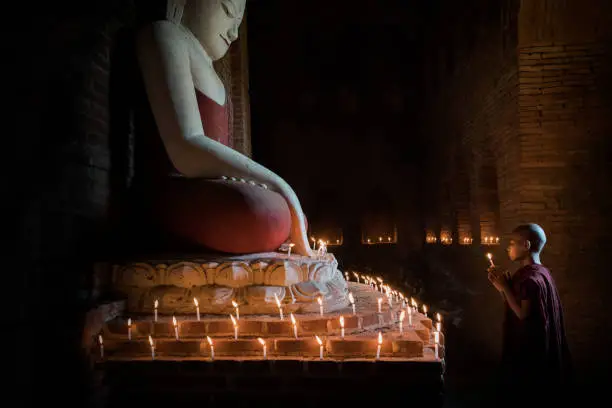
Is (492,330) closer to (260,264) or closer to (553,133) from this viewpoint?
(553,133)

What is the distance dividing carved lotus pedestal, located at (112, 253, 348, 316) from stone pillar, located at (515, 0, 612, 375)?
4039 mm

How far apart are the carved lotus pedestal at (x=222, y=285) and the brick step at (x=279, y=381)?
34 centimetres

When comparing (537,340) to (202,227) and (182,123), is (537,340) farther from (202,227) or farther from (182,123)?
(182,123)

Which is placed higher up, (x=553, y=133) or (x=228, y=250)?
(x=553, y=133)

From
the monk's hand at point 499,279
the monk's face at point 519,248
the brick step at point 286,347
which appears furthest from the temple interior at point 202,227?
the monk's face at point 519,248

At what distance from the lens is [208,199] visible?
8.68 ft

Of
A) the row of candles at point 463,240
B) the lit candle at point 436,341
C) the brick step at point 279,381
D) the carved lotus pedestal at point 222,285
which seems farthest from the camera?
the row of candles at point 463,240

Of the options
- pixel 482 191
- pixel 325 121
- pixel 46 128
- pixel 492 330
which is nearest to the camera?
pixel 46 128

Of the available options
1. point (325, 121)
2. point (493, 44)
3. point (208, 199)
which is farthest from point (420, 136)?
point (208, 199)

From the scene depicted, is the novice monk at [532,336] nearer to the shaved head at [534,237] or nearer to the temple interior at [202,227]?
the shaved head at [534,237]

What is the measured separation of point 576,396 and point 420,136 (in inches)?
315

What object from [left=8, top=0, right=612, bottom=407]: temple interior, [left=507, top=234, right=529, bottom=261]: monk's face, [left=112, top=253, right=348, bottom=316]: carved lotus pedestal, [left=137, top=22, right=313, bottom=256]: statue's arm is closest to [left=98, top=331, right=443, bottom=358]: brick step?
[left=8, top=0, right=612, bottom=407]: temple interior

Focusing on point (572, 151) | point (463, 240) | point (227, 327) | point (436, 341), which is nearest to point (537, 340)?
point (436, 341)

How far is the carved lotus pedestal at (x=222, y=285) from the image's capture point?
8.14 feet
